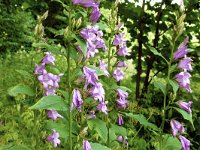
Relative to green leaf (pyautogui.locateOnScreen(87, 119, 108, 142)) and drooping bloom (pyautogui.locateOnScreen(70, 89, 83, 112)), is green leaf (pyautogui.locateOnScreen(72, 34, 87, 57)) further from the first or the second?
green leaf (pyautogui.locateOnScreen(87, 119, 108, 142))

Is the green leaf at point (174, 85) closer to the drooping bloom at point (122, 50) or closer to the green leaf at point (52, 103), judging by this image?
the drooping bloom at point (122, 50)

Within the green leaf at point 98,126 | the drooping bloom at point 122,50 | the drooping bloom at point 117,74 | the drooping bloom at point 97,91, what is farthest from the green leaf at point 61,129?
the drooping bloom at point 122,50

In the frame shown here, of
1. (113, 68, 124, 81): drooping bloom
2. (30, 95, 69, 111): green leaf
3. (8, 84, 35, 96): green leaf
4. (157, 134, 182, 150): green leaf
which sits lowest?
(157, 134, 182, 150): green leaf

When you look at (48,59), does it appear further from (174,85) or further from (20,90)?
(174,85)

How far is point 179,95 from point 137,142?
1.36 meters

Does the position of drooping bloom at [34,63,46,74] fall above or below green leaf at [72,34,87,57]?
below

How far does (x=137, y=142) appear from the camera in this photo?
5.06 metres

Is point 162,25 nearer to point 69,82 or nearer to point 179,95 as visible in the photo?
point 179,95

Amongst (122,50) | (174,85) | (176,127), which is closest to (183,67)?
(174,85)

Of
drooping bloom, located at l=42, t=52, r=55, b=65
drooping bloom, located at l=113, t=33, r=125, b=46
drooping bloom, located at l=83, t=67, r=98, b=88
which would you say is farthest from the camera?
drooping bloom, located at l=113, t=33, r=125, b=46

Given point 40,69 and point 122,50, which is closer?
point 40,69

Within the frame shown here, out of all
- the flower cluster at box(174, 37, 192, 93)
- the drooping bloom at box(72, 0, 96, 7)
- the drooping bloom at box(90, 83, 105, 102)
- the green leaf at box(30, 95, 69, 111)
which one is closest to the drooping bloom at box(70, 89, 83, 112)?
the green leaf at box(30, 95, 69, 111)

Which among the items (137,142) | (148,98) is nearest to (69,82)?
(137,142)

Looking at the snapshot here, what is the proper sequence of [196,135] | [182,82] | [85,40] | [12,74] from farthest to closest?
[12,74], [196,135], [182,82], [85,40]
